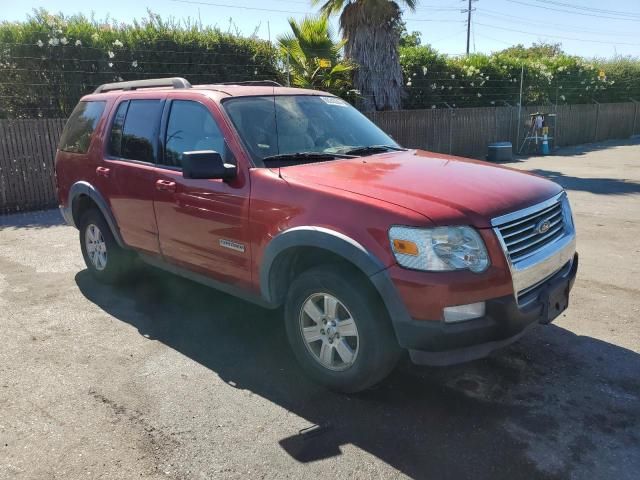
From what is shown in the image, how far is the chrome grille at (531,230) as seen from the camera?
3172 millimetres

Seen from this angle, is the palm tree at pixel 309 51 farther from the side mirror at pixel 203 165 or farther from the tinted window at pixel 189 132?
the side mirror at pixel 203 165

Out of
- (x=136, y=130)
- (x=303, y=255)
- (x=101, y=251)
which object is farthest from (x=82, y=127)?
(x=303, y=255)

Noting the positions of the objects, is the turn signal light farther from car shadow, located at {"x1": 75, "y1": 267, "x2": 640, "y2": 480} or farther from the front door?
the front door

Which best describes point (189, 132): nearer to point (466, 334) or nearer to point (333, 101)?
point (333, 101)

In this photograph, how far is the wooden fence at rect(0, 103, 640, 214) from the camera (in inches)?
396

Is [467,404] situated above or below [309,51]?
below

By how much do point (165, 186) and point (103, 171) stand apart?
3.73 ft

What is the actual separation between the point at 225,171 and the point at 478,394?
2.24 metres

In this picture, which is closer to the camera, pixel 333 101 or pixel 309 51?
pixel 333 101

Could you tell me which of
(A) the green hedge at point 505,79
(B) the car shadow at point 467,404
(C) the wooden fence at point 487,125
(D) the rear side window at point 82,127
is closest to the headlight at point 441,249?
(B) the car shadow at point 467,404

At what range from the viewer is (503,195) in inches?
132

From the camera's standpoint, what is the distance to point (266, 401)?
352cm

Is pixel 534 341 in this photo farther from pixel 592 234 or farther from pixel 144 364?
pixel 592 234

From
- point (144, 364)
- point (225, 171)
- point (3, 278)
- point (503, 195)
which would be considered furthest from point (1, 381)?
point (503, 195)
